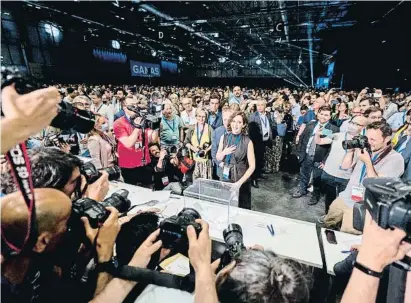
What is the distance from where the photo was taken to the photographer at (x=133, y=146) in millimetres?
2891

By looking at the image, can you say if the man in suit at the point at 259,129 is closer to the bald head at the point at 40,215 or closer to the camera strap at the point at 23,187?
the bald head at the point at 40,215

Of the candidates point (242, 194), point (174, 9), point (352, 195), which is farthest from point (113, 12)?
point (352, 195)

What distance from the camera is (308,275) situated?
94cm

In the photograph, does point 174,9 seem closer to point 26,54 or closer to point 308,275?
point 26,54

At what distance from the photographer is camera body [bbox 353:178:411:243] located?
2.60 feet

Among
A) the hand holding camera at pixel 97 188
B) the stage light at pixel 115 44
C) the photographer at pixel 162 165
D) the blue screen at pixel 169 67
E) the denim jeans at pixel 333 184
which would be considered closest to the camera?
the hand holding camera at pixel 97 188

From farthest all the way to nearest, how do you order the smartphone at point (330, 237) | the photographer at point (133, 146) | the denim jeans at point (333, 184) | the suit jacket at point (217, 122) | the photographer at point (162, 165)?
the suit jacket at point (217, 122) < the photographer at point (162, 165) < the denim jeans at point (333, 184) < the photographer at point (133, 146) < the smartphone at point (330, 237)

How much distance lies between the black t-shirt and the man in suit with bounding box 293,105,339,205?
195cm

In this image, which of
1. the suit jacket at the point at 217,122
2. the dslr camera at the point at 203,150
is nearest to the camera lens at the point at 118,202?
the dslr camera at the point at 203,150

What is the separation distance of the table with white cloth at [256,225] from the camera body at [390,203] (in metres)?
0.93

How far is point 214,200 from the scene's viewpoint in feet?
8.45

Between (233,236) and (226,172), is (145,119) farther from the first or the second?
(233,236)

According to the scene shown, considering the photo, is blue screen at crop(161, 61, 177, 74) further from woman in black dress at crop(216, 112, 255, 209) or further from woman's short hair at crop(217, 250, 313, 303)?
woman's short hair at crop(217, 250, 313, 303)

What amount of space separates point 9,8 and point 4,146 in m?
11.9
